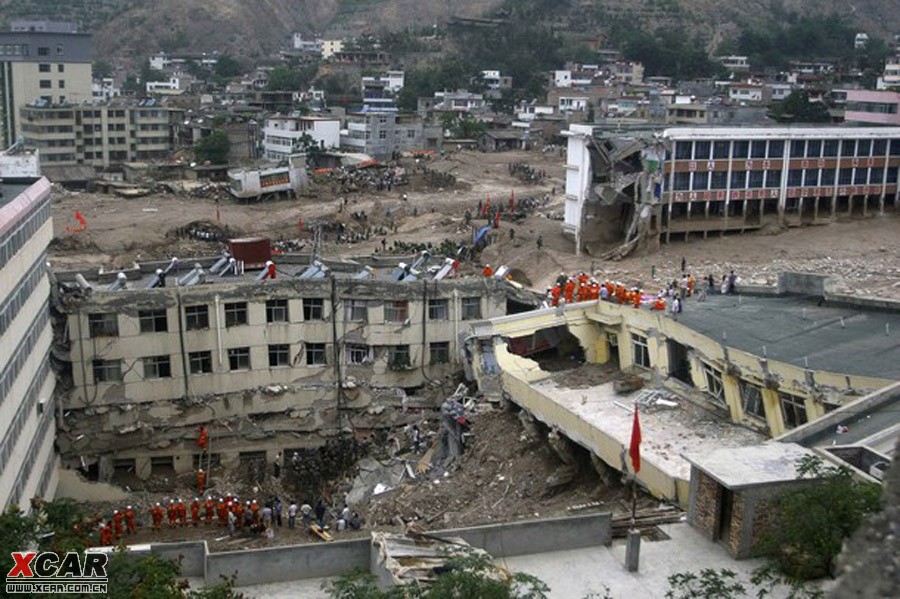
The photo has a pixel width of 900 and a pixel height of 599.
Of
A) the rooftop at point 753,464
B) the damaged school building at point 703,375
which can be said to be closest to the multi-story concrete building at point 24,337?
the damaged school building at point 703,375

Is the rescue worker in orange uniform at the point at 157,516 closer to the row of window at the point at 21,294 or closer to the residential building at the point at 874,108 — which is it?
the row of window at the point at 21,294

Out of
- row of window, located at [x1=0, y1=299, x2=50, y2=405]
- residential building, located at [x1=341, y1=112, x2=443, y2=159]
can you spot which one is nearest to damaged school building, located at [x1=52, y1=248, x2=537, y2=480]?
row of window, located at [x1=0, y1=299, x2=50, y2=405]

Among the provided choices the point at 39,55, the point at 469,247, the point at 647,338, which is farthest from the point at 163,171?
the point at 647,338

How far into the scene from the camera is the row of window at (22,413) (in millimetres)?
17247

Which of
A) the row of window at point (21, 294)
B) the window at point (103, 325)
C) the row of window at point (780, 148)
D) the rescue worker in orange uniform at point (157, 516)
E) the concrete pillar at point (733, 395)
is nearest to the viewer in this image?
the row of window at point (21, 294)

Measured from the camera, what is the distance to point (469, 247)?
46.6 meters

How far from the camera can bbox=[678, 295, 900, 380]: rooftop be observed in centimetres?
1872

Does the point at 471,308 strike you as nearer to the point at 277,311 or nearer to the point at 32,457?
the point at 277,311

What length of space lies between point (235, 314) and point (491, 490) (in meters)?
8.98

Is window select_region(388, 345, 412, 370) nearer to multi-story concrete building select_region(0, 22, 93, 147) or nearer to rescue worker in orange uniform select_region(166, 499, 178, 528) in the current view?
rescue worker in orange uniform select_region(166, 499, 178, 528)

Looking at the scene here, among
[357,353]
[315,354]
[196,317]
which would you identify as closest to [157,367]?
[196,317]

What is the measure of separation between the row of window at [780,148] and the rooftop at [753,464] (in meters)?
32.2

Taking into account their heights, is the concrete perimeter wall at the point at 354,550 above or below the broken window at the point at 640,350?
above

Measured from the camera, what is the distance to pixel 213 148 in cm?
7144
